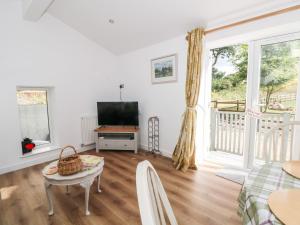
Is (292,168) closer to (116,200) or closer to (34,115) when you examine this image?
(116,200)

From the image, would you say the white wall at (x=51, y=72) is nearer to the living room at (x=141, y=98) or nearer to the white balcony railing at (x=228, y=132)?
the living room at (x=141, y=98)

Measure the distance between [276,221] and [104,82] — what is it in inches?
159

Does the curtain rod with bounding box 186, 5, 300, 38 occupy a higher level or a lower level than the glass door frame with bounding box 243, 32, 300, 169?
higher

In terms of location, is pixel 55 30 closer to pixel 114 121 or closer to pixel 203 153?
pixel 114 121

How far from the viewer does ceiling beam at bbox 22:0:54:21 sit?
2482mm

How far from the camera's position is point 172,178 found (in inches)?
103

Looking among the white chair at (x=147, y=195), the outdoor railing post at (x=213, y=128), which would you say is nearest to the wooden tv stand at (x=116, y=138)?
the outdoor railing post at (x=213, y=128)

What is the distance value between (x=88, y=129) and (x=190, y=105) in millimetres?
2352

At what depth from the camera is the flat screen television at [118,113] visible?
381 centimetres

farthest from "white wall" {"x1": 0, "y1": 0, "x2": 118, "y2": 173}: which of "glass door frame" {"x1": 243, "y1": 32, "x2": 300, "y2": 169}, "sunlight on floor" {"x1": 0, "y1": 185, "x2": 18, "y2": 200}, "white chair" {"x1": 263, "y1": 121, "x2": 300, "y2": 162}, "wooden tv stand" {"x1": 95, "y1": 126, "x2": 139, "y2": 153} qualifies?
"white chair" {"x1": 263, "y1": 121, "x2": 300, "y2": 162}

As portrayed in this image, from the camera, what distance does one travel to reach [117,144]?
379cm

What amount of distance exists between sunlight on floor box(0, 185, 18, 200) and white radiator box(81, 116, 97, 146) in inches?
60.3

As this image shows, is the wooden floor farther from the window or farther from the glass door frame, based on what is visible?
the window

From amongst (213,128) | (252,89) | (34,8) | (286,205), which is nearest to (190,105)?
(252,89)
